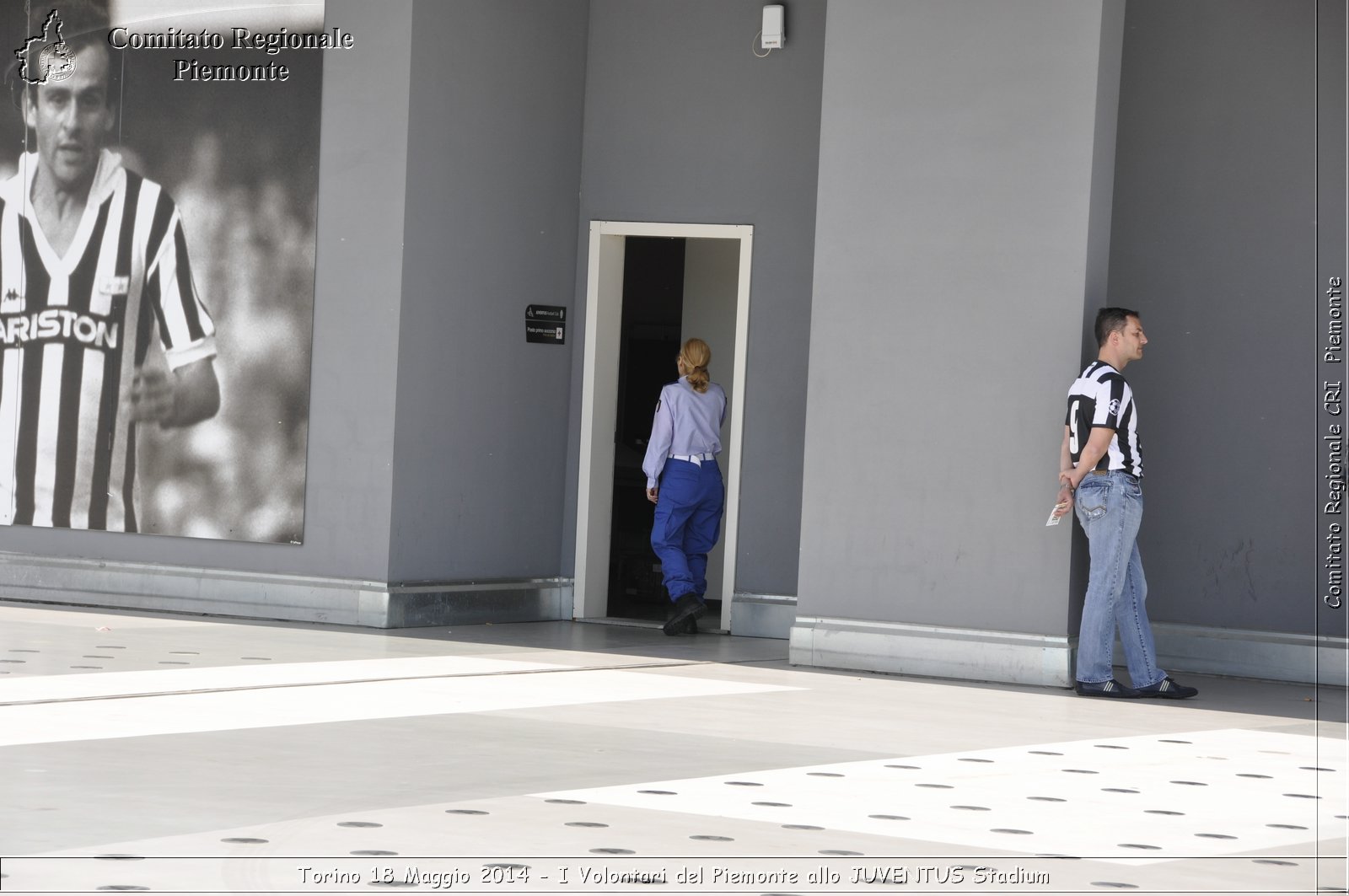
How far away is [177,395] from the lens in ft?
32.9

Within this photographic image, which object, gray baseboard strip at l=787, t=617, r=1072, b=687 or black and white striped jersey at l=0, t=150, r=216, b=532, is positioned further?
black and white striped jersey at l=0, t=150, r=216, b=532

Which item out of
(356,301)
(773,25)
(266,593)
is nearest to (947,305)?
(773,25)

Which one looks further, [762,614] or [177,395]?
[762,614]

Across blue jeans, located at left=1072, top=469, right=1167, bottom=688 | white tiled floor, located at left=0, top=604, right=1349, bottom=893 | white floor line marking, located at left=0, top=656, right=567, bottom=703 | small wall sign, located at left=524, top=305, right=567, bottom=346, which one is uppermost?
small wall sign, located at left=524, top=305, right=567, bottom=346

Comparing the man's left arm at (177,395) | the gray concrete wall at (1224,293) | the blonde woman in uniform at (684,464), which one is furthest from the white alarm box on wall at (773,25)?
the man's left arm at (177,395)

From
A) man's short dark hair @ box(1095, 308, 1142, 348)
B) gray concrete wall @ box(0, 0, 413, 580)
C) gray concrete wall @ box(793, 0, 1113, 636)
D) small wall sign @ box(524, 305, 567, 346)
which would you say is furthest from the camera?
small wall sign @ box(524, 305, 567, 346)

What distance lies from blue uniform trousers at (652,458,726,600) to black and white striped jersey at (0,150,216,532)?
8.76 ft

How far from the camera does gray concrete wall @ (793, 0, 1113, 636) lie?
324 inches

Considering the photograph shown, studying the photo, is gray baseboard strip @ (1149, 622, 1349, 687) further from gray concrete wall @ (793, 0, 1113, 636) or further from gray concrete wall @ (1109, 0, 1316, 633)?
gray concrete wall @ (793, 0, 1113, 636)

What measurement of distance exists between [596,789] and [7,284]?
6.86 metres

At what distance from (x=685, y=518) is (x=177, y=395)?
291 centimetres

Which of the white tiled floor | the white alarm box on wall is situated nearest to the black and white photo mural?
the white tiled floor

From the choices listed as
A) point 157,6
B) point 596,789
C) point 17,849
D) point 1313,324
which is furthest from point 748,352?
point 17,849

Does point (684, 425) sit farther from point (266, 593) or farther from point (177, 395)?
point (177, 395)
